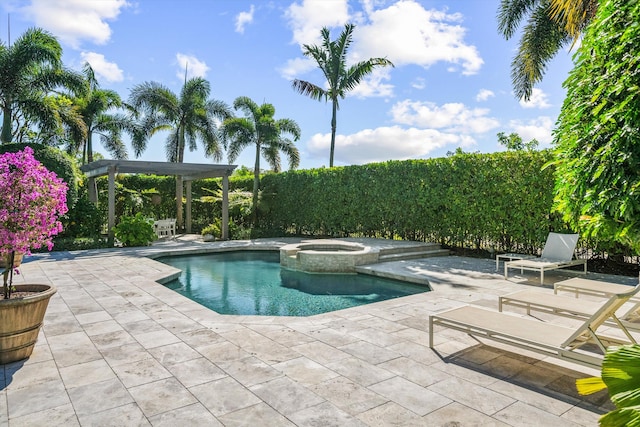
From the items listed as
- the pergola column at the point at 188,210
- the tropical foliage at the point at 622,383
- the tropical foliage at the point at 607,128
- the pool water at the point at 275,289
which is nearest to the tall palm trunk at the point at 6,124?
the pergola column at the point at 188,210

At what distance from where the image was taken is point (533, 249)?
11.3m

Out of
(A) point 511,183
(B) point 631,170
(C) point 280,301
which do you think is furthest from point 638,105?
(A) point 511,183

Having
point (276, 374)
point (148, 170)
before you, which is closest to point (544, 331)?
point (276, 374)

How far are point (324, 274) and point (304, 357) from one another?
6.33m

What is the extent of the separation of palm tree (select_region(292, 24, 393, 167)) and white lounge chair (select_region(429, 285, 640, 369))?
55.5ft

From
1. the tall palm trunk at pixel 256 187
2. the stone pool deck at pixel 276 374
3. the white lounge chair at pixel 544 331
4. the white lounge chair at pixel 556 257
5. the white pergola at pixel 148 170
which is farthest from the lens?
the tall palm trunk at pixel 256 187

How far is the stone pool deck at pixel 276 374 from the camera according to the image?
3.08 meters

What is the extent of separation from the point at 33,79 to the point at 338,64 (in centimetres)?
1426

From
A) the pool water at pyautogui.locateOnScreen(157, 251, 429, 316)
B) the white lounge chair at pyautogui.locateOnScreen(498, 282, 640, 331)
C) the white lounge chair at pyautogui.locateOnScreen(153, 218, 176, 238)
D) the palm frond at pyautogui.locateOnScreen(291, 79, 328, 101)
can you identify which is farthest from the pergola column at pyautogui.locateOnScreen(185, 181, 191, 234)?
the white lounge chair at pyautogui.locateOnScreen(498, 282, 640, 331)

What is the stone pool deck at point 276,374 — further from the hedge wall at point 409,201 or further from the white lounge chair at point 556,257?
the hedge wall at point 409,201

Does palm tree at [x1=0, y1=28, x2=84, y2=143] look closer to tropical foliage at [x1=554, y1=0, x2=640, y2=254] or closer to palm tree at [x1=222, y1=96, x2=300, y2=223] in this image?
palm tree at [x1=222, y1=96, x2=300, y2=223]

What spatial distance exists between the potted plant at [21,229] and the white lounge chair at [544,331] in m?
4.40

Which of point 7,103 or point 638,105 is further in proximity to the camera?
point 7,103

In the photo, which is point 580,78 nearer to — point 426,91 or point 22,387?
point 22,387
